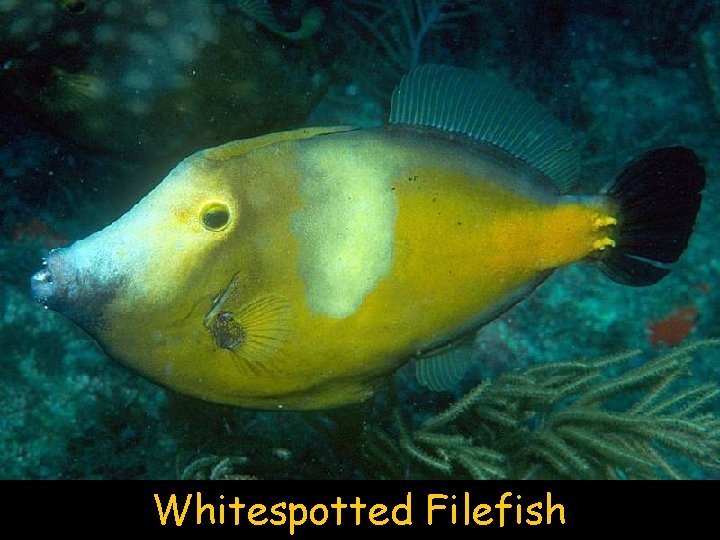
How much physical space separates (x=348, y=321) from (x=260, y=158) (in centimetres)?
58

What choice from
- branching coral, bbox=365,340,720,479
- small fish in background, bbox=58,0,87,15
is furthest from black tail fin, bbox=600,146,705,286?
small fish in background, bbox=58,0,87,15

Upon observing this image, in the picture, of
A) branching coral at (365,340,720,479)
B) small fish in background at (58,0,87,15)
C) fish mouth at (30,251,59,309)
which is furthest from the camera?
branching coral at (365,340,720,479)

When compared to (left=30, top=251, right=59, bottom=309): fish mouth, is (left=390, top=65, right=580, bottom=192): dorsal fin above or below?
above

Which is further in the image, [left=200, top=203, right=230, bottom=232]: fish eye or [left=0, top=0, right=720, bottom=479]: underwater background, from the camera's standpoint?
[left=0, top=0, right=720, bottom=479]: underwater background

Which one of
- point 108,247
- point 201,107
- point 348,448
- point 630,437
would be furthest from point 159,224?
point 630,437

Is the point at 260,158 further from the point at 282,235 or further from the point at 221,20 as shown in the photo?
the point at 221,20

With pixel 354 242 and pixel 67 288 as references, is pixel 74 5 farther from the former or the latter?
pixel 354 242

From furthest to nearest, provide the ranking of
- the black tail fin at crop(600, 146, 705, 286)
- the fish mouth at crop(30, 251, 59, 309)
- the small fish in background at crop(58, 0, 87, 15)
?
the small fish in background at crop(58, 0, 87, 15), the black tail fin at crop(600, 146, 705, 286), the fish mouth at crop(30, 251, 59, 309)

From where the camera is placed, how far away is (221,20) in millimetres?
2746

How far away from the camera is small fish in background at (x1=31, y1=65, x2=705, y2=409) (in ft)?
5.44

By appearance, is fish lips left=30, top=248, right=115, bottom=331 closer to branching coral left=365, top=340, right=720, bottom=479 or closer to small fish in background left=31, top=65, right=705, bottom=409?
small fish in background left=31, top=65, right=705, bottom=409

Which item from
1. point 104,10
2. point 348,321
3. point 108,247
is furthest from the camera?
point 104,10

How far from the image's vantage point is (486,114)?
186 centimetres

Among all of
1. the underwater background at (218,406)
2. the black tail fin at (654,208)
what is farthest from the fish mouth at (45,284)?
the black tail fin at (654,208)
